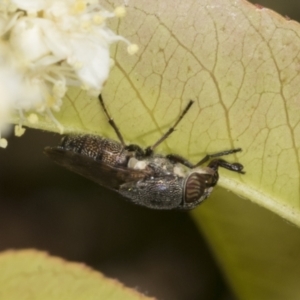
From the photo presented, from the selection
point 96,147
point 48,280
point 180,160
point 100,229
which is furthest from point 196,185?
point 100,229

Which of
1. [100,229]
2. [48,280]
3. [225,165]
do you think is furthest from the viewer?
[100,229]

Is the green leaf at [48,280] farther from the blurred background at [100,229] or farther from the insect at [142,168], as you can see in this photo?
the blurred background at [100,229]

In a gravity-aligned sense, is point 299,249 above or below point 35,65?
below

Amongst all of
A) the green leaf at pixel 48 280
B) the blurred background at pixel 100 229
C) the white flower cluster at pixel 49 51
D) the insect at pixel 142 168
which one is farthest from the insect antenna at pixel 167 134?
the blurred background at pixel 100 229

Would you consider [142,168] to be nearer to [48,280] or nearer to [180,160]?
[180,160]

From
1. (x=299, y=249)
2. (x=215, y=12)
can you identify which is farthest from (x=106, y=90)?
(x=299, y=249)

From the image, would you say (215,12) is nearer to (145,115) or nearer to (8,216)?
(145,115)
